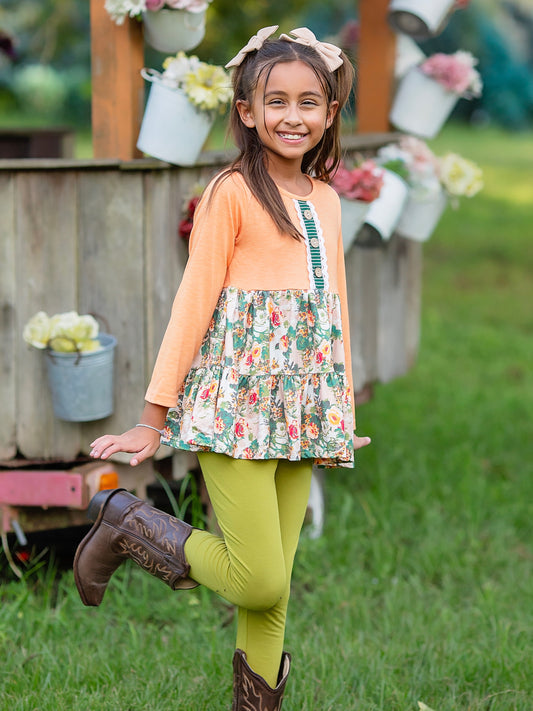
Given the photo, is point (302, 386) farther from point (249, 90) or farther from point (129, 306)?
point (129, 306)

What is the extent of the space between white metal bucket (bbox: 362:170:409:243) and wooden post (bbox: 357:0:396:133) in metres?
0.79

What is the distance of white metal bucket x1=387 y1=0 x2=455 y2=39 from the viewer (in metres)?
4.27

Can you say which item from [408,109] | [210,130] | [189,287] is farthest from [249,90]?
[408,109]

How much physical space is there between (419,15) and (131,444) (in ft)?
9.12

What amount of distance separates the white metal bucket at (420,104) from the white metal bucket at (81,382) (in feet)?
6.78

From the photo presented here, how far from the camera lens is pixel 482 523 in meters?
4.29

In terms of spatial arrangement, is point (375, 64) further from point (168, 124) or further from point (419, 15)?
point (168, 124)

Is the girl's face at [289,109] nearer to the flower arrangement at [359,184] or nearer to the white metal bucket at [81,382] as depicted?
the white metal bucket at [81,382]

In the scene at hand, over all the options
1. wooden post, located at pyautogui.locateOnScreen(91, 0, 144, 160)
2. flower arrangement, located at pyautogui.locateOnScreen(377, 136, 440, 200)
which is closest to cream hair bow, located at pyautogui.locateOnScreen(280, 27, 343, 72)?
wooden post, located at pyautogui.locateOnScreen(91, 0, 144, 160)

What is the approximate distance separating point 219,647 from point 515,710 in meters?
0.87

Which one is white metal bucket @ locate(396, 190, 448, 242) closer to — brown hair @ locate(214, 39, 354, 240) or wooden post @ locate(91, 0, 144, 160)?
wooden post @ locate(91, 0, 144, 160)

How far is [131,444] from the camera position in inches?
88.5

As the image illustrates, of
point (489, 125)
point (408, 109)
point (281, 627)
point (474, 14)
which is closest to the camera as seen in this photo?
point (281, 627)

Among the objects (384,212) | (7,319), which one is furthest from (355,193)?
(7,319)
